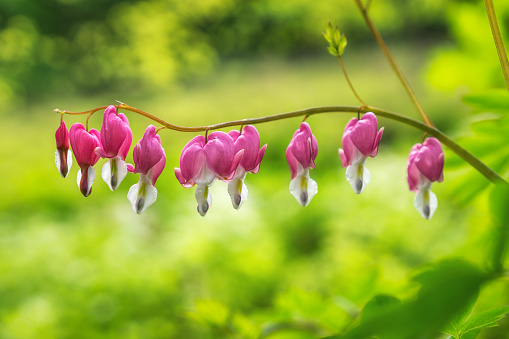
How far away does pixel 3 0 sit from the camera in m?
11.6

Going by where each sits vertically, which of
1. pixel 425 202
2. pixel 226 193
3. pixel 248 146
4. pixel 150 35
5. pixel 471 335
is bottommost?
pixel 471 335

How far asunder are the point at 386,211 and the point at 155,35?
6.19 m

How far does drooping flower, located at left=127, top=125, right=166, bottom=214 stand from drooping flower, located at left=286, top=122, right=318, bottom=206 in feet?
0.65

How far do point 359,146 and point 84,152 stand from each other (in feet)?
1.31

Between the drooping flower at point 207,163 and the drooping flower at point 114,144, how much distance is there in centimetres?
9

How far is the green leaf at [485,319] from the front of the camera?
20.6 inches

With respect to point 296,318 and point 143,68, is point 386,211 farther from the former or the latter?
point 143,68

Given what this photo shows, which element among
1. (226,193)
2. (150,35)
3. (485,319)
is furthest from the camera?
(150,35)

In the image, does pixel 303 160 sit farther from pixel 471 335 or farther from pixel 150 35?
pixel 150 35

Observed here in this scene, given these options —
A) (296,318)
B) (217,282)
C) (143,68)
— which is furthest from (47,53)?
(296,318)

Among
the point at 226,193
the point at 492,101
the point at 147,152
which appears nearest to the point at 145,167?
the point at 147,152

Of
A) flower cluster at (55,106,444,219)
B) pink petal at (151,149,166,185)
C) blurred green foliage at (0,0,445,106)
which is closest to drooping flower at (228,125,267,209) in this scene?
flower cluster at (55,106,444,219)

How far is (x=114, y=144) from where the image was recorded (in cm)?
69

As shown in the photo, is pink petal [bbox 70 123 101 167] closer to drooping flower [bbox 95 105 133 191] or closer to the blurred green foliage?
drooping flower [bbox 95 105 133 191]
